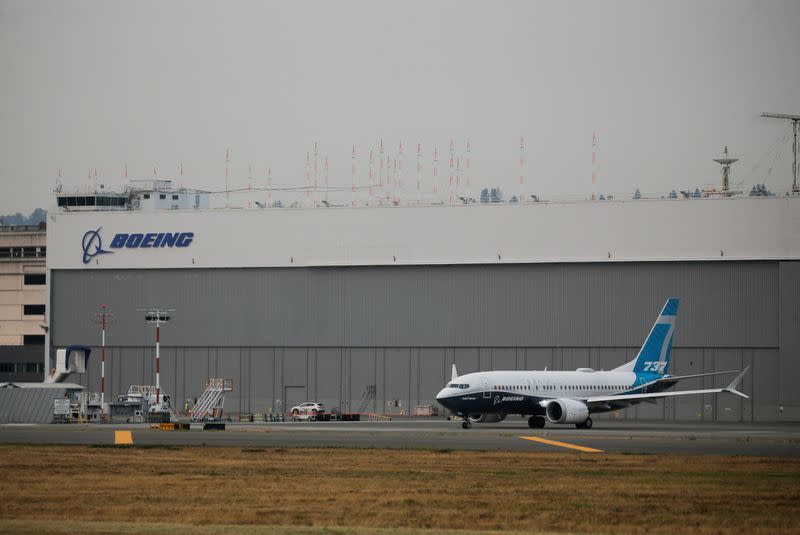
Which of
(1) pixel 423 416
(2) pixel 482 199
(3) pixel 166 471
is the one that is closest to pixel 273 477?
(3) pixel 166 471

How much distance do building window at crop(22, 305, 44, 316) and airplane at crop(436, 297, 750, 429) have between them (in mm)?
117869

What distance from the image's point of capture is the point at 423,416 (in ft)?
353

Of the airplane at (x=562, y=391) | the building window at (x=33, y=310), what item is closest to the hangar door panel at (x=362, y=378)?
the airplane at (x=562, y=391)

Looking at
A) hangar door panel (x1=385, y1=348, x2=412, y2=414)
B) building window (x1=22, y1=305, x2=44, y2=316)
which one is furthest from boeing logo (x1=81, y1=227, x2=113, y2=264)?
building window (x1=22, y1=305, x2=44, y2=316)

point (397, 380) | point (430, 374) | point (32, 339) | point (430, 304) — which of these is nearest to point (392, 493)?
point (430, 374)

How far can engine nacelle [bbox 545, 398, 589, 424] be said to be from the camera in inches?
3228

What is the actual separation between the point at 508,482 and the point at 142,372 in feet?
263

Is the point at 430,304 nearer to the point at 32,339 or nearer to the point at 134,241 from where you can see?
the point at 134,241

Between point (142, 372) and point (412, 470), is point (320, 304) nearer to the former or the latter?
point (142, 372)

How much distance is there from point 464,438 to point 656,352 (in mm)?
28669

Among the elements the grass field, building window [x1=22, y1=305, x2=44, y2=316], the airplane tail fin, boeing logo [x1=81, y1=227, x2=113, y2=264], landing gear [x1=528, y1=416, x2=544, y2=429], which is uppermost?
boeing logo [x1=81, y1=227, x2=113, y2=264]

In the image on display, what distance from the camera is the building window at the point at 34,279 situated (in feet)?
631

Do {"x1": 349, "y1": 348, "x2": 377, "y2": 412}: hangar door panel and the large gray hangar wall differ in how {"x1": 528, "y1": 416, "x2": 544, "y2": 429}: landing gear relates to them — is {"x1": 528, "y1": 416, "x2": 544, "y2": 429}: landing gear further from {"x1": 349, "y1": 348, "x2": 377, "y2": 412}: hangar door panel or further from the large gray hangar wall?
{"x1": 349, "y1": 348, "x2": 377, "y2": 412}: hangar door panel

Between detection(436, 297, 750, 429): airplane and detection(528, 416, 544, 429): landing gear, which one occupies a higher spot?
detection(436, 297, 750, 429): airplane
